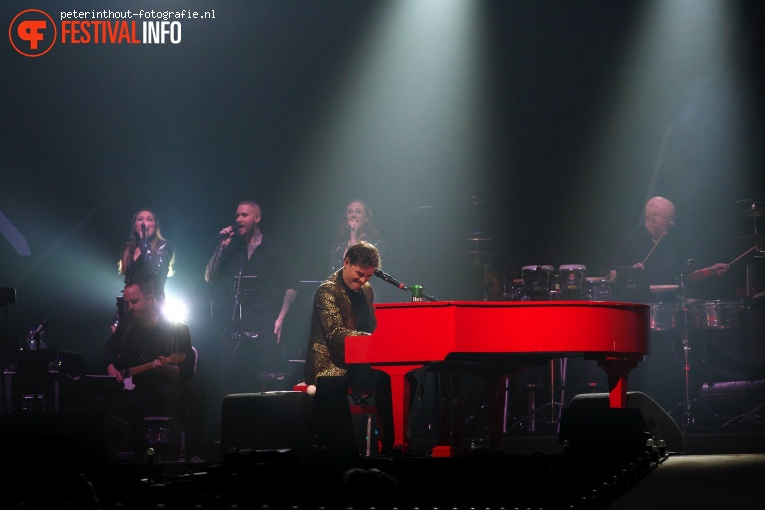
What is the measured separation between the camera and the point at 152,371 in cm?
783

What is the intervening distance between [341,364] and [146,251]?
4.02 m

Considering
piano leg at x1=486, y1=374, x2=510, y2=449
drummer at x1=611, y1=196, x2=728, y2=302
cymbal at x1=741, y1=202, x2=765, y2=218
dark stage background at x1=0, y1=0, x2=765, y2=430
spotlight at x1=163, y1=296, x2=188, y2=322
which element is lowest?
piano leg at x1=486, y1=374, x2=510, y2=449

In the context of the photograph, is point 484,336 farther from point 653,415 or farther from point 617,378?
point 653,415

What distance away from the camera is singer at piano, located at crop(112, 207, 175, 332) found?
9.53 m

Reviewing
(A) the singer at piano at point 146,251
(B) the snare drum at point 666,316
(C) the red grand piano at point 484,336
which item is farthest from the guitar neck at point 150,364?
(B) the snare drum at point 666,316

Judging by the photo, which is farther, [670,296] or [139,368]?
[670,296]

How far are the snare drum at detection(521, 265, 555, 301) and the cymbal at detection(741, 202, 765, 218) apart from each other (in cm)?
176

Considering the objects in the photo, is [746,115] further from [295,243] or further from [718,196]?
[295,243]

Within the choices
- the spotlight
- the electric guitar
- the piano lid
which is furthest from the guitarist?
the piano lid

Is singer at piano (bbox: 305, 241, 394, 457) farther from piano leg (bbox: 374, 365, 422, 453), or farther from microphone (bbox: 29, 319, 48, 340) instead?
microphone (bbox: 29, 319, 48, 340)

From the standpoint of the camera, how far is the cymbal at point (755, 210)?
28.5 feet

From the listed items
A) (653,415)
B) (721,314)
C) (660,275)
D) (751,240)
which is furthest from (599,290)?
(653,415)

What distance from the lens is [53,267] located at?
1026 cm

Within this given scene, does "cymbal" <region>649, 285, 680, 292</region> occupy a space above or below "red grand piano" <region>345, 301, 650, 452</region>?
above
